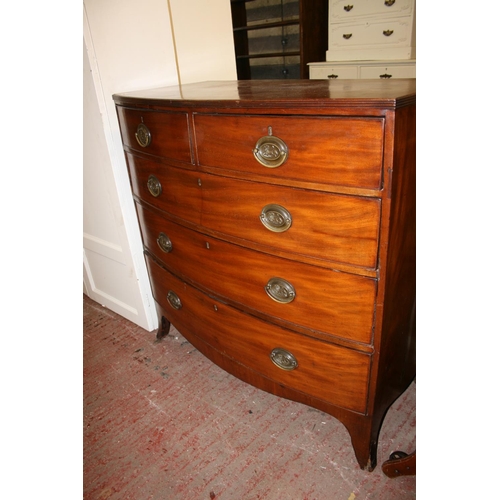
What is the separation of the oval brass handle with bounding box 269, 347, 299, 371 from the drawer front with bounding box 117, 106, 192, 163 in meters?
0.70


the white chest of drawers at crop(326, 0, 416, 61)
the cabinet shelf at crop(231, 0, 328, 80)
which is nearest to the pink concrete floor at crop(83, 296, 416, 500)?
the white chest of drawers at crop(326, 0, 416, 61)

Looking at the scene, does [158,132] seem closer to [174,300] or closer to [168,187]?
[168,187]

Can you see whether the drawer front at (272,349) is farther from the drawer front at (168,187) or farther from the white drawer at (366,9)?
the white drawer at (366,9)

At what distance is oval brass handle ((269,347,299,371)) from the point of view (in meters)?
1.33

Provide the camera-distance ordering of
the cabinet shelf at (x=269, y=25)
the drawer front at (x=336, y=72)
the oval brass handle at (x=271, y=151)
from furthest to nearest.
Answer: the cabinet shelf at (x=269, y=25) < the drawer front at (x=336, y=72) < the oval brass handle at (x=271, y=151)

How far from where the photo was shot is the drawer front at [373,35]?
11.3ft

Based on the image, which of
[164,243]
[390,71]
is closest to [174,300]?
[164,243]

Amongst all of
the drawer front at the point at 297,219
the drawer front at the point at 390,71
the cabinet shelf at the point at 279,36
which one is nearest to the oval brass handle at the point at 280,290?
the drawer front at the point at 297,219

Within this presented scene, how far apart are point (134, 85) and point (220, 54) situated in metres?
0.57

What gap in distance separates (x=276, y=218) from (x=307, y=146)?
239 millimetres

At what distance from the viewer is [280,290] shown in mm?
1247

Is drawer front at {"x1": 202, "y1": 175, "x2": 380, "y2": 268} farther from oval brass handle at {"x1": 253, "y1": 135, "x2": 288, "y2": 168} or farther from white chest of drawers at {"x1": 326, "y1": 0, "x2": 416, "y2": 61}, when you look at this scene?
white chest of drawers at {"x1": 326, "y1": 0, "x2": 416, "y2": 61}

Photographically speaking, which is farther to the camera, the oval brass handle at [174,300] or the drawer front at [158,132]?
the oval brass handle at [174,300]
